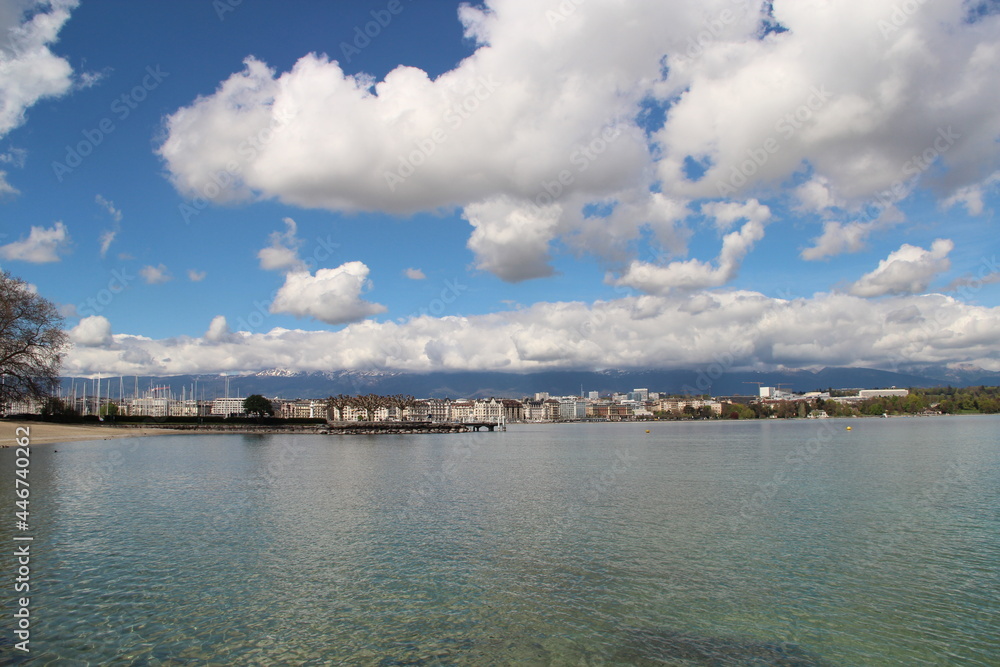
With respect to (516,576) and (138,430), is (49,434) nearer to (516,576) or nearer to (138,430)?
(138,430)

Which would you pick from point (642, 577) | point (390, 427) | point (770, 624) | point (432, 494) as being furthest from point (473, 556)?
point (390, 427)

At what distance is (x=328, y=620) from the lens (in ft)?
49.4

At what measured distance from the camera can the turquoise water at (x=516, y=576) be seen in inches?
531

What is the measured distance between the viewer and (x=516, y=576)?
18766 millimetres

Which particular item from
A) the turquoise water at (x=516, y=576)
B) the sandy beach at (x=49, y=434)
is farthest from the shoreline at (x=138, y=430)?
the turquoise water at (x=516, y=576)

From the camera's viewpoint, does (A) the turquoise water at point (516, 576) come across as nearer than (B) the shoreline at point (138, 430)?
Yes

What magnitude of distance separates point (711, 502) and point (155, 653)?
27.4 metres

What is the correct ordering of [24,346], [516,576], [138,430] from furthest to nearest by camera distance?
[138,430] < [24,346] < [516,576]

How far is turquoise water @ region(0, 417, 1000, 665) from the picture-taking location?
44.2 ft

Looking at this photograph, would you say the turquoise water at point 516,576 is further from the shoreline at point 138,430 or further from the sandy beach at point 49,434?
the shoreline at point 138,430

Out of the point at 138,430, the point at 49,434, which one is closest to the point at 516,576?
the point at 49,434

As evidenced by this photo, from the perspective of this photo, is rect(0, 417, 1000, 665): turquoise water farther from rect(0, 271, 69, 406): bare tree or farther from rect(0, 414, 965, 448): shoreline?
rect(0, 414, 965, 448): shoreline

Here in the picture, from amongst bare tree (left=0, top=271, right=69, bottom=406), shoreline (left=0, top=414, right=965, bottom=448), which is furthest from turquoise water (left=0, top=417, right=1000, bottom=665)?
shoreline (left=0, top=414, right=965, bottom=448)

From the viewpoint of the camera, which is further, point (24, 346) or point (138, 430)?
point (138, 430)
